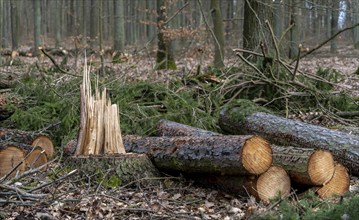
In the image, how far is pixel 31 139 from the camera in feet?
24.2

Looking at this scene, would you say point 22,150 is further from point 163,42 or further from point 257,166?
point 163,42

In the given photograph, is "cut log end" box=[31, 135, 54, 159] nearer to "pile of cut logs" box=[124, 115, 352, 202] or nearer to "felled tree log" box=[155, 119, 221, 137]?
"felled tree log" box=[155, 119, 221, 137]

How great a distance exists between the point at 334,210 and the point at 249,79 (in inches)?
248

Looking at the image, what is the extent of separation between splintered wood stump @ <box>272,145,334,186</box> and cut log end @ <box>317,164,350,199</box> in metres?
0.07

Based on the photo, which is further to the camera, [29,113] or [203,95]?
[203,95]

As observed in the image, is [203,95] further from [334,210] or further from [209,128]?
[334,210]

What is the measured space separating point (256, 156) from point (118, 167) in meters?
1.51

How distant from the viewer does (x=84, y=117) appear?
6363 millimetres

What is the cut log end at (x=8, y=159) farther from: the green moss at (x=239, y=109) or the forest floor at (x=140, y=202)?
the green moss at (x=239, y=109)

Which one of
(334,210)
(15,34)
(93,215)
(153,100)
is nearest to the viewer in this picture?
(334,210)

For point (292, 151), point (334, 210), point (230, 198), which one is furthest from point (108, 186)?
point (334, 210)

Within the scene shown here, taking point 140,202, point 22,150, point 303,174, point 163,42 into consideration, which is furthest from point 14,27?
point 303,174

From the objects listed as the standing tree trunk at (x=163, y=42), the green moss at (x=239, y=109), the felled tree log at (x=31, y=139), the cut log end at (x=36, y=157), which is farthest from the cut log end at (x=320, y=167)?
the standing tree trunk at (x=163, y=42)

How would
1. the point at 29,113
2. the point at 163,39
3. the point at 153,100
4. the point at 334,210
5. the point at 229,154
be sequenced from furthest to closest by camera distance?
the point at 163,39, the point at 153,100, the point at 29,113, the point at 229,154, the point at 334,210
